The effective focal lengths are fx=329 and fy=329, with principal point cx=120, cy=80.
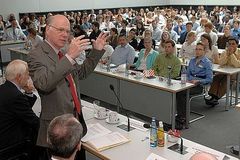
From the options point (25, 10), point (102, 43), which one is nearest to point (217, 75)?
point (102, 43)

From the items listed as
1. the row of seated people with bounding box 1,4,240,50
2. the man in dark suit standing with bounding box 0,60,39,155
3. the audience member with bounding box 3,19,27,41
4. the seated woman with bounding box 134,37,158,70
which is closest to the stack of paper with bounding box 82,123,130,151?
the man in dark suit standing with bounding box 0,60,39,155

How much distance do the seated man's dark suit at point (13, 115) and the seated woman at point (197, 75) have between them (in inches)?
102

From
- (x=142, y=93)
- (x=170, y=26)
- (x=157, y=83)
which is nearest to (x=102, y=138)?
(x=157, y=83)

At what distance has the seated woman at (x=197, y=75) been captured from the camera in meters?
4.88

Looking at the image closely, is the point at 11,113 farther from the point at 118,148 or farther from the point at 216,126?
the point at 216,126

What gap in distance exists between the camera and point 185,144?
2613 mm

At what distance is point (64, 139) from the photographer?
5.97 ft

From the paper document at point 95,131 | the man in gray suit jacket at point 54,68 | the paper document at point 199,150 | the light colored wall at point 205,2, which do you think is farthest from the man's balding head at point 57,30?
the light colored wall at point 205,2

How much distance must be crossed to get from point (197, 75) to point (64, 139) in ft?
12.2

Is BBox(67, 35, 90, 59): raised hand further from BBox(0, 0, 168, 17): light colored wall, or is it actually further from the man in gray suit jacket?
BBox(0, 0, 168, 17): light colored wall

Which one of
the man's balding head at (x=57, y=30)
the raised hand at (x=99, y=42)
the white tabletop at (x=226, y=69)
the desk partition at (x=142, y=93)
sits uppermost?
the man's balding head at (x=57, y=30)

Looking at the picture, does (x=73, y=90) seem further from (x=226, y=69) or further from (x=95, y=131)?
(x=226, y=69)

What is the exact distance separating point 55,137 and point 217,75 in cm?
440

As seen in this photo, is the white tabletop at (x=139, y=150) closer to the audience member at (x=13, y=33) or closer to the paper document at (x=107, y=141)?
the paper document at (x=107, y=141)
